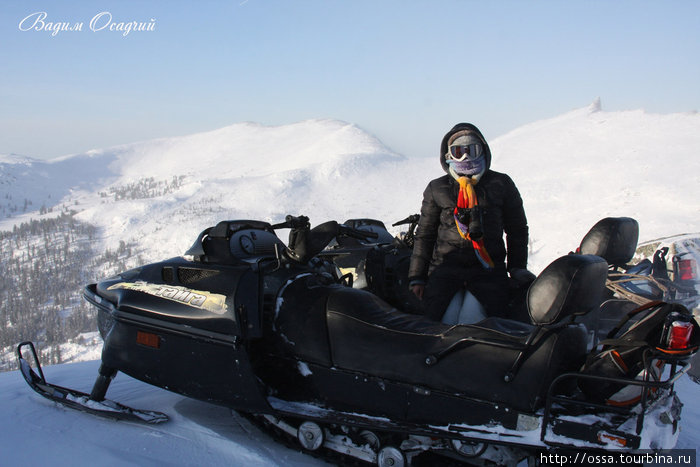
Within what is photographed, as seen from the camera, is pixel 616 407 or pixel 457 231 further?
pixel 457 231

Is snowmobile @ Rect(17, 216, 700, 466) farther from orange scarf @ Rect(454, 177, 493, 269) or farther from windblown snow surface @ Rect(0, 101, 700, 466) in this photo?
orange scarf @ Rect(454, 177, 493, 269)

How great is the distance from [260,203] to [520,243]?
62118 millimetres

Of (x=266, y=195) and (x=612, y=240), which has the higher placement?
(x=266, y=195)

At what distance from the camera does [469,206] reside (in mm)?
3578

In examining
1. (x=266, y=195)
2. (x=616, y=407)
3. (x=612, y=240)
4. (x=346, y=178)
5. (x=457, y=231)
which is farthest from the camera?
(x=346, y=178)

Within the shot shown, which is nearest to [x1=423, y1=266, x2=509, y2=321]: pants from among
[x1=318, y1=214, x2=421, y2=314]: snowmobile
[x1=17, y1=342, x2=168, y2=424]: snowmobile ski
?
[x1=318, y1=214, x2=421, y2=314]: snowmobile

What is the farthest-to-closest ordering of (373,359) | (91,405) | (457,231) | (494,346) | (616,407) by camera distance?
(457,231) → (91,405) → (373,359) → (494,346) → (616,407)

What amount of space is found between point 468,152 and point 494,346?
1.58m

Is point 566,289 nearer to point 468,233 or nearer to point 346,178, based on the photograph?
point 468,233

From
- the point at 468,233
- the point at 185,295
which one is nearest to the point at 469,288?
the point at 468,233

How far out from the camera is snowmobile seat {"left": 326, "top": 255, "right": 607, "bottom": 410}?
243 centimetres

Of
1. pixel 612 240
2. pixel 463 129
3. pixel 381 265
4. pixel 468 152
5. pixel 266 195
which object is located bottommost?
pixel 381 265

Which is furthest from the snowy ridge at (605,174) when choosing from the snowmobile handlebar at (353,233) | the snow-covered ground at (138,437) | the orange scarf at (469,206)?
the snow-covered ground at (138,437)

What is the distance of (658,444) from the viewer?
228 cm
